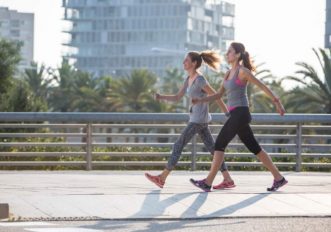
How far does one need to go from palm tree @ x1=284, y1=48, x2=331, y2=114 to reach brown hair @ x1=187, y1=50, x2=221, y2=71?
110 feet

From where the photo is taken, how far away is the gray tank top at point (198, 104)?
12.8 metres

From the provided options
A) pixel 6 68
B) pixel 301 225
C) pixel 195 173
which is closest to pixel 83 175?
pixel 195 173

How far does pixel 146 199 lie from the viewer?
11.4 meters

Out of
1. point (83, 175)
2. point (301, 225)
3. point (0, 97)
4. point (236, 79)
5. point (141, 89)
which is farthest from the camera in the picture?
point (141, 89)

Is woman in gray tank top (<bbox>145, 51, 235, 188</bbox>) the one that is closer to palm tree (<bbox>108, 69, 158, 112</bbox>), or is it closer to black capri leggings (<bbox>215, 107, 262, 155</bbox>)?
black capri leggings (<bbox>215, 107, 262, 155</bbox>)

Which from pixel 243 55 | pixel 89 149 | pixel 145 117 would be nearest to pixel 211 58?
pixel 243 55

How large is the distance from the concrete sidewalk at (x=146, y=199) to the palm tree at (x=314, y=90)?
33.2 m

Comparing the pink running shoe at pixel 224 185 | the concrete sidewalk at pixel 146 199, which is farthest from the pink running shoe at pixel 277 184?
the pink running shoe at pixel 224 185

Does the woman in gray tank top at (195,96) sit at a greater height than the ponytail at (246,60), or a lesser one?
lesser

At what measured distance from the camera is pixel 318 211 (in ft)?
35.1

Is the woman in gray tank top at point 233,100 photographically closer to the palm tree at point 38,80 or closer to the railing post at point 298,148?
the railing post at point 298,148

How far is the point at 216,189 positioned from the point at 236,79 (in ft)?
4.52

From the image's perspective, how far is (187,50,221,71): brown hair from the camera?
12.9 m

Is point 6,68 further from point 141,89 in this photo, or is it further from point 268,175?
point 268,175
